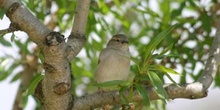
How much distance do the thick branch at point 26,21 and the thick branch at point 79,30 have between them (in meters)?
0.16

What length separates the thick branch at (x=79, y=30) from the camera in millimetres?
1856

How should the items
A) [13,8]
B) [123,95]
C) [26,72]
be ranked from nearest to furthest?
[13,8], [123,95], [26,72]

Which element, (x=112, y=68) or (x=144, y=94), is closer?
(x=144, y=94)

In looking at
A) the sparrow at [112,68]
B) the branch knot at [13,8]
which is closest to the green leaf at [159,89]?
the branch knot at [13,8]

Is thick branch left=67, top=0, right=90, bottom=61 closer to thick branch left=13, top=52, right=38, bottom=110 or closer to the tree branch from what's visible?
the tree branch

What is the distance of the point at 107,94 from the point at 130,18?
6.55 feet

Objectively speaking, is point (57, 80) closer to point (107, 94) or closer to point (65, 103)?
point (65, 103)

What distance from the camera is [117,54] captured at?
2.79 metres

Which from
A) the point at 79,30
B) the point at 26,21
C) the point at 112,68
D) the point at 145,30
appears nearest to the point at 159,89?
the point at 79,30

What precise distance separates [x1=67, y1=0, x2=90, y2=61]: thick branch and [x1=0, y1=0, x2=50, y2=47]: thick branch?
0.16 m

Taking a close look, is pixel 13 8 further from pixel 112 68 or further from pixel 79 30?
pixel 112 68

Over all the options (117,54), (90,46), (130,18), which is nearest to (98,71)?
(117,54)

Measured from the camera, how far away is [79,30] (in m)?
1.94

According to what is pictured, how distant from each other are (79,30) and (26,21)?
10.9 inches
